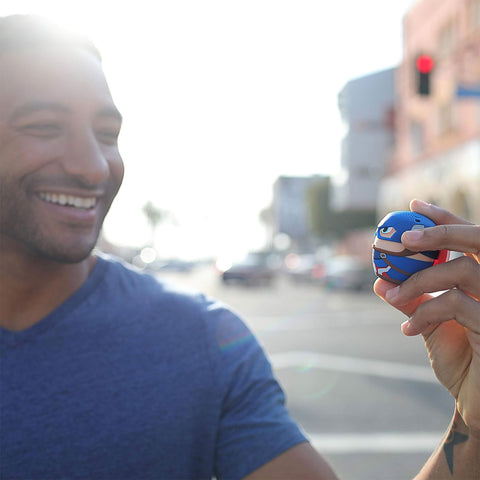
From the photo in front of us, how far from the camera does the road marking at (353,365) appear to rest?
7.68 meters

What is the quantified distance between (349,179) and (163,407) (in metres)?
51.6

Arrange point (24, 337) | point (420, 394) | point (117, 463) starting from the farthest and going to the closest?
point (420, 394) → point (24, 337) → point (117, 463)

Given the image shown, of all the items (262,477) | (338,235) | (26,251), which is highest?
(26,251)

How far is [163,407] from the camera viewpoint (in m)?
1.63

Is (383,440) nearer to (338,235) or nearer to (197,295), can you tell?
(197,295)

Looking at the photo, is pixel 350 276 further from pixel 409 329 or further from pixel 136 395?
pixel 409 329

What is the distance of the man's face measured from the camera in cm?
169

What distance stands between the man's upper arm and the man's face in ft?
2.41

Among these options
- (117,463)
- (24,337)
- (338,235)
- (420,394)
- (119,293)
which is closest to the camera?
(117,463)

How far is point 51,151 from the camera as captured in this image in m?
1.72

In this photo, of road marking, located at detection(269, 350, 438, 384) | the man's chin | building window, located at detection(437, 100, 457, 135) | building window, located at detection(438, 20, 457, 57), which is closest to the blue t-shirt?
the man's chin

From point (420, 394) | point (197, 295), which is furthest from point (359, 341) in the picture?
point (197, 295)

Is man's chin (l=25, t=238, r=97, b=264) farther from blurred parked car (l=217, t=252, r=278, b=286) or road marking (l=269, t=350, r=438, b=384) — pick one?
blurred parked car (l=217, t=252, r=278, b=286)

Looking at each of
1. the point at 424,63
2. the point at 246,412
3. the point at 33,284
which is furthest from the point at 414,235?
the point at 424,63
